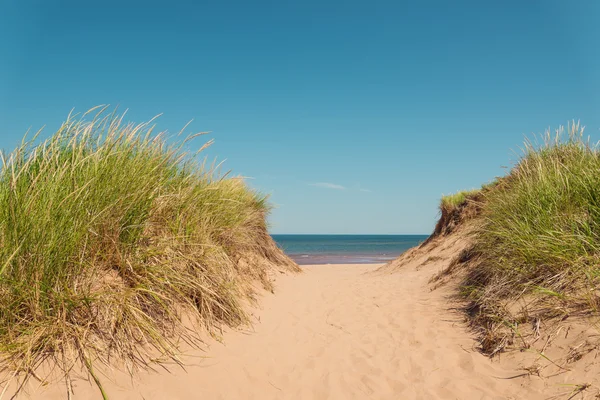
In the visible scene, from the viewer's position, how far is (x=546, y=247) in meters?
4.54

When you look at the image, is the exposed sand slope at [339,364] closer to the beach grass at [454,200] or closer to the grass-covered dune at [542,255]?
the grass-covered dune at [542,255]

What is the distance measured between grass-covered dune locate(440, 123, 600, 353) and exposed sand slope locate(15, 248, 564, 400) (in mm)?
464

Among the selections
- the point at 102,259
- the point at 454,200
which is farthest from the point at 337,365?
the point at 454,200

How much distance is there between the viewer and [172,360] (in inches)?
132

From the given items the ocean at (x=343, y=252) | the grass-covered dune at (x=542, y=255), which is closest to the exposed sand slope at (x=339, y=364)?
the grass-covered dune at (x=542, y=255)

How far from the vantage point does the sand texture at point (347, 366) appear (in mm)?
3045

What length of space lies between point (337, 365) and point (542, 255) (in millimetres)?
2769

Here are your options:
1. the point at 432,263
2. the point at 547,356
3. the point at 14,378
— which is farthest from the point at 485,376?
the point at 432,263

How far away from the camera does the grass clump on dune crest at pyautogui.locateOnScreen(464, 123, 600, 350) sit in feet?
12.8

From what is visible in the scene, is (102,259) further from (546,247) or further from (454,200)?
(454,200)

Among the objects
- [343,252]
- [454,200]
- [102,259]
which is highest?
[454,200]

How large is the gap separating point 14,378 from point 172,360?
3.78 ft

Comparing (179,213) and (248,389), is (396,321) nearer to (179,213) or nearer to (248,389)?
(248,389)

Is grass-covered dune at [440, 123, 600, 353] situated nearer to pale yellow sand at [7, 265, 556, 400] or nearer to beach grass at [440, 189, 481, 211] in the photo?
pale yellow sand at [7, 265, 556, 400]
